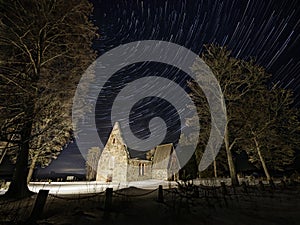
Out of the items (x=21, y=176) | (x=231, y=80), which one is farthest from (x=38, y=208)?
(x=231, y=80)

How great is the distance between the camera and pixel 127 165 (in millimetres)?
25766

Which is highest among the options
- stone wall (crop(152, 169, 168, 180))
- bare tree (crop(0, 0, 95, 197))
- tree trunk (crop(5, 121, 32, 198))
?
bare tree (crop(0, 0, 95, 197))

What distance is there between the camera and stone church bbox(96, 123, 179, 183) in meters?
26.0

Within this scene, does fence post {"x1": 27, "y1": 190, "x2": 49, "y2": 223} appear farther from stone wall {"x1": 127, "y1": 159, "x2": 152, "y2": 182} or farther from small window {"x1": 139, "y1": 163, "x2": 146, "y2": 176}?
small window {"x1": 139, "y1": 163, "x2": 146, "y2": 176}

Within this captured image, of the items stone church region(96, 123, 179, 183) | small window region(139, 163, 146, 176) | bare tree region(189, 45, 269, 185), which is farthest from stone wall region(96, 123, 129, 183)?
bare tree region(189, 45, 269, 185)

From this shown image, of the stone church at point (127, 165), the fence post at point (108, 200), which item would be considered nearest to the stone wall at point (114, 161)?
the stone church at point (127, 165)

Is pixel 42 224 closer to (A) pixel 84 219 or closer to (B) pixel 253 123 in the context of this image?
(A) pixel 84 219

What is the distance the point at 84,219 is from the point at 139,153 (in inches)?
1010

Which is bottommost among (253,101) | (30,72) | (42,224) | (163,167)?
(42,224)

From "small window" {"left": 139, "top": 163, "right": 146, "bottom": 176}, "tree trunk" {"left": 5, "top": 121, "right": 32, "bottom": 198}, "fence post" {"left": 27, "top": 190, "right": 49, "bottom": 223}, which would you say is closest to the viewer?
"fence post" {"left": 27, "top": 190, "right": 49, "bottom": 223}

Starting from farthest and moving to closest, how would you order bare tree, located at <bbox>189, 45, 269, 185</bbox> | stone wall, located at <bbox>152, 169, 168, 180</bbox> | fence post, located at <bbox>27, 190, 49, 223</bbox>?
1. stone wall, located at <bbox>152, 169, 168, 180</bbox>
2. bare tree, located at <bbox>189, 45, 269, 185</bbox>
3. fence post, located at <bbox>27, 190, 49, 223</bbox>

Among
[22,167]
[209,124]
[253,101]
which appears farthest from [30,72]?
[253,101]

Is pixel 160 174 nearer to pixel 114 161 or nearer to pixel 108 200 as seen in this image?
pixel 114 161

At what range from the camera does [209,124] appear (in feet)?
62.2
